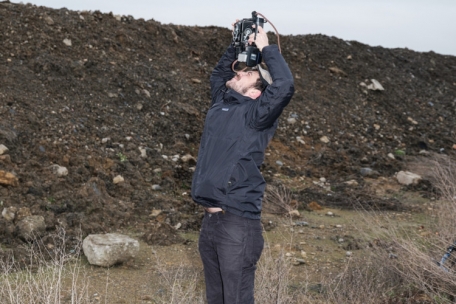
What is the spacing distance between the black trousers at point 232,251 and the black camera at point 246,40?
90 cm

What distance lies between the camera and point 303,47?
47.1ft

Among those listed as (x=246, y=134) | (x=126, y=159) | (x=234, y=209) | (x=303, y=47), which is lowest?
(x=126, y=159)

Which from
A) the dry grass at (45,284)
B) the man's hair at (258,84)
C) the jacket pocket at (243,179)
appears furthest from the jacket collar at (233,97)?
the dry grass at (45,284)

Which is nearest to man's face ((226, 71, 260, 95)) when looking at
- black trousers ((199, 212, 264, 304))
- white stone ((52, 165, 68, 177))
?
black trousers ((199, 212, 264, 304))

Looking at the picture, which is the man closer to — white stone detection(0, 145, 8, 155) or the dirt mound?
the dirt mound

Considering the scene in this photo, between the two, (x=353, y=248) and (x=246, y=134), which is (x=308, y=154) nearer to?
(x=353, y=248)

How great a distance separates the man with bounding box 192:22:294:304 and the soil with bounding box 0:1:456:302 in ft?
10.1

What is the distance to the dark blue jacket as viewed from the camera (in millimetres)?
3039

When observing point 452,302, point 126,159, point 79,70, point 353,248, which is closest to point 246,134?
point 452,302

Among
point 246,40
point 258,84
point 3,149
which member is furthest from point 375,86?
point 258,84

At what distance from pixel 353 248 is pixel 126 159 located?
318 cm

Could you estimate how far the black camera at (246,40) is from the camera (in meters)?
3.37

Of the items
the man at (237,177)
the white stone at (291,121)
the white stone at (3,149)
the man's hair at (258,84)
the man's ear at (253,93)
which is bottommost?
the white stone at (3,149)

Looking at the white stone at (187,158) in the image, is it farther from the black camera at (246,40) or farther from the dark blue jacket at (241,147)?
the dark blue jacket at (241,147)
